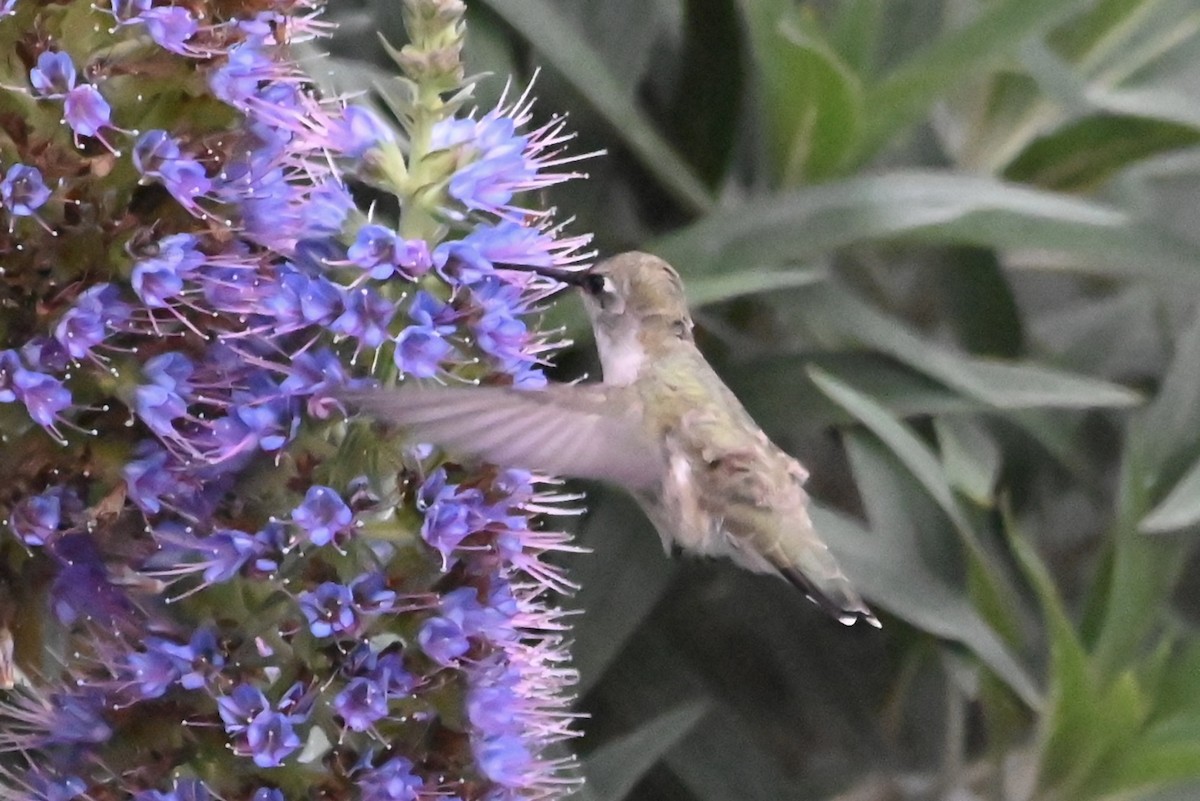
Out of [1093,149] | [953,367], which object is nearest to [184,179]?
[953,367]

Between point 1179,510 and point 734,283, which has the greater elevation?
point 734,283

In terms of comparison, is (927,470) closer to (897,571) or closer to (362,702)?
(897,571)

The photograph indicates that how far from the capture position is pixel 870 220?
3.60 feet

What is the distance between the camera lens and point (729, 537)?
0.85 metres

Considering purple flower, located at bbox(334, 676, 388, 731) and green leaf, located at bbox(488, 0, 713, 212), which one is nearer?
purple flower, located at bbox(334, 676, 388, 731)

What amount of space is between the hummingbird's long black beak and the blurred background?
0.81 ft

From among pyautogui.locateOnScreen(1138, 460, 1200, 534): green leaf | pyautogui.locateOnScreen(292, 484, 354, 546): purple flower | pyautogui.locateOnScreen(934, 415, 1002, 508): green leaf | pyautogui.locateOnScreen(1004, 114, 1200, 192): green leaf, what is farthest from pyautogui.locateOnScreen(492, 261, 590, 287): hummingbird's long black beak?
pyautogui.locateOnScreen(1004, 114, 1200, 192): green leaf

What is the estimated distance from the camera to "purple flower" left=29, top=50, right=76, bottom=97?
0.61m

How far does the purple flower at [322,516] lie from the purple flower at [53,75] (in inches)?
8.1

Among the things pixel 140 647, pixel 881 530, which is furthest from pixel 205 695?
pixel 881 530

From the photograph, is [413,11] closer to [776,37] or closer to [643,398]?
[643,398]

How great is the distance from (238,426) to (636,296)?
0.29 metres

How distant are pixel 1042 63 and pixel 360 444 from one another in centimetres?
79

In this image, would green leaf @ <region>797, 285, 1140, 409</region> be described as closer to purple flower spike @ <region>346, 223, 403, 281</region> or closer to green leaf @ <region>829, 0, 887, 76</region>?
green leaf @ <region>829, 0, 887, 76</region>
